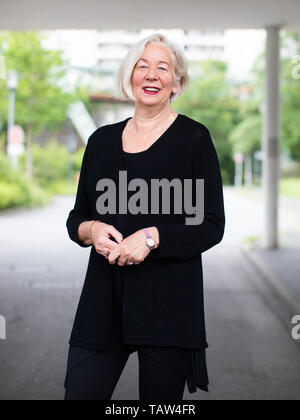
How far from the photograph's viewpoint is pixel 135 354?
4570mm

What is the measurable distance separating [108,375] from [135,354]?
9.64 ft

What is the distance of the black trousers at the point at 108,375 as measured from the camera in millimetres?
1675

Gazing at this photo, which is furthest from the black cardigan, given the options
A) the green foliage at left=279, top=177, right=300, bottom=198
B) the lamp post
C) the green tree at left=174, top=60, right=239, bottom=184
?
the green foliage at left=279, top=177, right=300, bottom=198

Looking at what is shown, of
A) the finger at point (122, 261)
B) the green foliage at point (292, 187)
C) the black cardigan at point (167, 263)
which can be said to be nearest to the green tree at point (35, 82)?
the green foliage at point (292, 187)

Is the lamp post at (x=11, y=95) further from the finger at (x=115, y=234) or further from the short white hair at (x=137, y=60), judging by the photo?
the finger at (x=115, y=234)

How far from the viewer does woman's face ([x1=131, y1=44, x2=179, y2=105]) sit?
1707mm

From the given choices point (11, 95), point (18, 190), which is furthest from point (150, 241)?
point (11, 95)

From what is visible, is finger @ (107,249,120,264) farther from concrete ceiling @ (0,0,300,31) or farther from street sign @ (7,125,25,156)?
street sign @ (7,125,25,156)

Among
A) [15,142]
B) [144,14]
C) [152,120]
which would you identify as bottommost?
[152,120]

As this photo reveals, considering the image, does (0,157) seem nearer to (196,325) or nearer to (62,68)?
(62,68)

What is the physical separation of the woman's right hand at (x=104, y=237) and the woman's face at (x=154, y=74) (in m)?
0.38

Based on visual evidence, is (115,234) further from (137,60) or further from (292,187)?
(292,187)

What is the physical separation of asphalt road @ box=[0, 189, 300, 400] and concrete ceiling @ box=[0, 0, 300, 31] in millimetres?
3225

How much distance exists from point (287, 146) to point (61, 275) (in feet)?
50.8
